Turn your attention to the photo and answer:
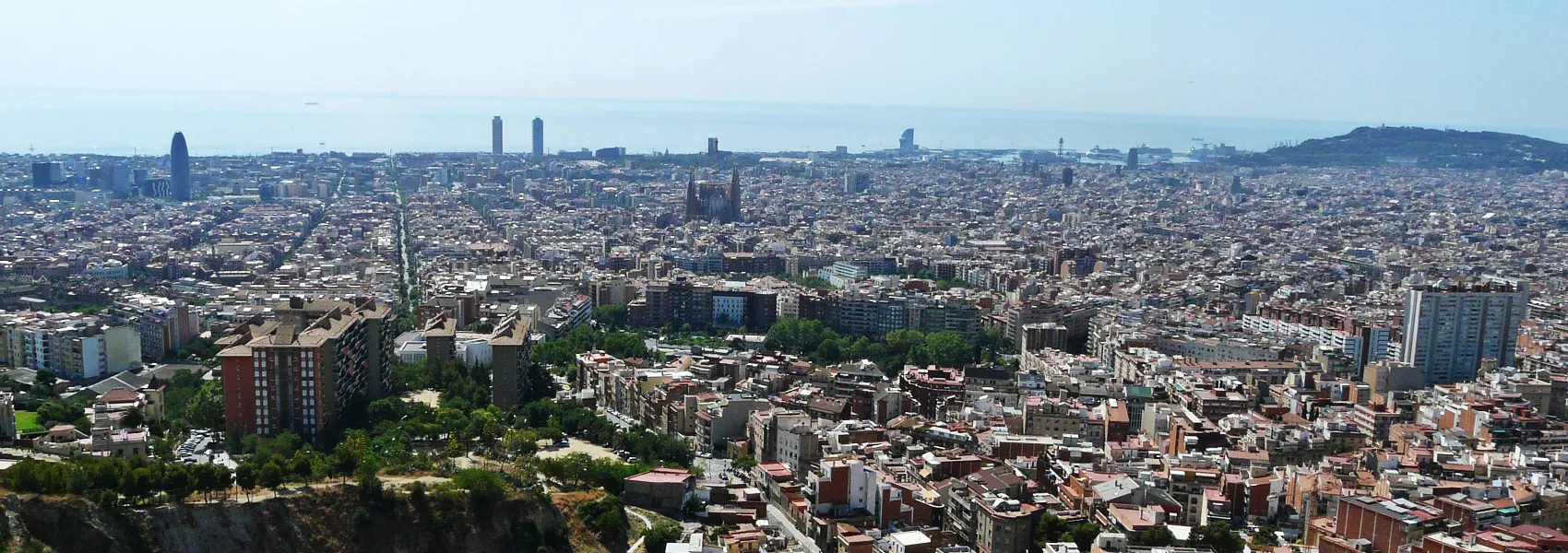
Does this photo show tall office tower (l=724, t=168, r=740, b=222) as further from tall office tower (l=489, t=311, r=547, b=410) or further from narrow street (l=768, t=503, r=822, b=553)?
narrow street (l=768, t=503, r=822, b=553)

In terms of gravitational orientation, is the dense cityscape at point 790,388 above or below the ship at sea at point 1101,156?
below

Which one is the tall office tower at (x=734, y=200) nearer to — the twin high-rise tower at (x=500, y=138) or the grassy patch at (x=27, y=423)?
the twin high-rise tower at (x=500, y=138)

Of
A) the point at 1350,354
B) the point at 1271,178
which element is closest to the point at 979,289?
the point at 1350,354

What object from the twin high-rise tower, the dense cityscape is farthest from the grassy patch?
the twin high-rise tower

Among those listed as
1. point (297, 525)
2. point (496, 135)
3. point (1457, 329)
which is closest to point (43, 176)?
point (496, 135)

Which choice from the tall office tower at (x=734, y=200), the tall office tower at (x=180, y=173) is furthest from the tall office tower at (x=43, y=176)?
the tall office tower at (x=734, y=200)

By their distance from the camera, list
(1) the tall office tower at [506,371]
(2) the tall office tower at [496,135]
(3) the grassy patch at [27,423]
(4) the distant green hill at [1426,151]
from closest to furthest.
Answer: (3) the grassy patch at [27,423]
(1) the tall office tower at [506,371]
(4) the distant green hill at [1426,151]
(2) the tall office tower at [496,135]

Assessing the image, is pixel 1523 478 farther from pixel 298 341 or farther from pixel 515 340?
pixel 298 341

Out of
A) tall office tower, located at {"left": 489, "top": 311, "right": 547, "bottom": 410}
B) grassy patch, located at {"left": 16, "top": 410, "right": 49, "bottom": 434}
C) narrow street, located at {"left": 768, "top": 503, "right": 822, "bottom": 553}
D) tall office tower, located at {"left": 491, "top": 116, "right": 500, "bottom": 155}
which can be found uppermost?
tall office tower, located at {"left": 491, "top": 116, "right": 500, "bottom": 155}
